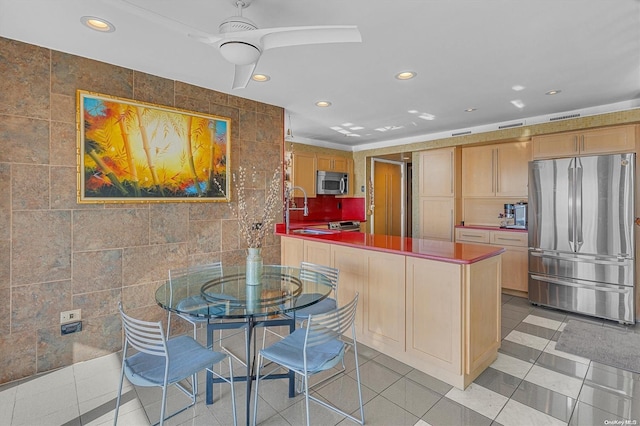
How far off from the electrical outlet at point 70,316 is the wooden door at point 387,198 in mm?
4868

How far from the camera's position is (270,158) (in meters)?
3.80

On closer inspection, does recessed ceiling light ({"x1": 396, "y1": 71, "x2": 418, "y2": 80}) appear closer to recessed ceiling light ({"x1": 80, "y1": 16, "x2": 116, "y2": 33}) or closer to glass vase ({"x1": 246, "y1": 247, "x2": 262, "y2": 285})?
glass vase ({"x1": 246, "y1": 247, "x2": 262, "y2": 285})

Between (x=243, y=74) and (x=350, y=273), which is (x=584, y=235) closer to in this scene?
(x=350, y=273)

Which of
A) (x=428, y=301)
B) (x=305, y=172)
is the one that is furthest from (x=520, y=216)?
(x=305, y=172)

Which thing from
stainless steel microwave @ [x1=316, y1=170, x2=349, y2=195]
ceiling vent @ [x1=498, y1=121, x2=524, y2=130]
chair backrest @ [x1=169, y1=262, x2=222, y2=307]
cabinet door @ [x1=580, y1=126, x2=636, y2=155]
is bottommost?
chair backrest @ [x1=169, y1=262, x2=222, y2=307]

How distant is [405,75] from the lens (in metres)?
2.85

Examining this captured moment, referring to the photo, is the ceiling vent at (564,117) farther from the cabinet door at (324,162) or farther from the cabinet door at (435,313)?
the cabinet door at (324,162)

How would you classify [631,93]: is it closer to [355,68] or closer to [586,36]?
[586,36]

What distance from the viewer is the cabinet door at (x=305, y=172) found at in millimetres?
5262

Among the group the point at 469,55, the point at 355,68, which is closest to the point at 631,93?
the point at 469,55

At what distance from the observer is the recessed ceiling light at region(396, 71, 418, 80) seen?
9.16 ft

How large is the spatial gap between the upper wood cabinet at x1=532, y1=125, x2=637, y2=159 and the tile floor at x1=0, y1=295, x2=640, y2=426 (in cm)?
251

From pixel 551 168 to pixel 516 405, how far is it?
9.89ft

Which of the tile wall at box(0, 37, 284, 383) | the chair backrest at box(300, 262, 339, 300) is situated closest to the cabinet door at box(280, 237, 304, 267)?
the chair backrest at box(300, 262, 339, 300)
